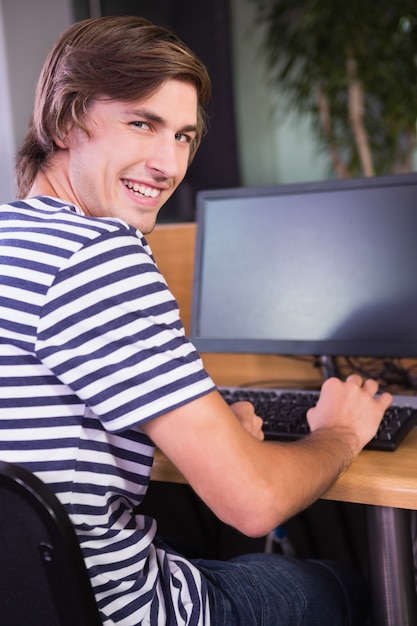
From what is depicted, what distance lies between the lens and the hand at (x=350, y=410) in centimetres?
111

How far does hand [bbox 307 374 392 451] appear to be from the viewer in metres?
1.11

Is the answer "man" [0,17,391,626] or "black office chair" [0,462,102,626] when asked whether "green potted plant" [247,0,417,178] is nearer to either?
"man" [0,17,391,626]

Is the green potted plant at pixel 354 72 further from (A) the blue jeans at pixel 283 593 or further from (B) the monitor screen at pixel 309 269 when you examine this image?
(A) the blue jeans at pixel 283 593

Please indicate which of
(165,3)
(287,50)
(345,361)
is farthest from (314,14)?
(345,361)

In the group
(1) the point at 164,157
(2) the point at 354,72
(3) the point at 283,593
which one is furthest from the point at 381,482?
(2) the point at 354,72

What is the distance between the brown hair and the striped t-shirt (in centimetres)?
14

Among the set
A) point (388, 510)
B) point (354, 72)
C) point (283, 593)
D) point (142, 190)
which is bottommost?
point (283, 593)

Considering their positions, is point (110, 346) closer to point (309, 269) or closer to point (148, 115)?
point (148, 115)

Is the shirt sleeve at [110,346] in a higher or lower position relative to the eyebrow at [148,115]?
lower

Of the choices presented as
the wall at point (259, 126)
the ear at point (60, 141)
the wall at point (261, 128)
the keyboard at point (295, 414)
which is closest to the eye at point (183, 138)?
the ear at point (60, 141)

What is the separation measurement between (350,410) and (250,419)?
0.15 m

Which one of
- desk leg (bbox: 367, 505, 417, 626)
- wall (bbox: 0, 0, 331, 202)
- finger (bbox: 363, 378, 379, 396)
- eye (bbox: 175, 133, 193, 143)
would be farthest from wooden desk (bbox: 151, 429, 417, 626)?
wall (bbox: 0, 0, 331, 202)

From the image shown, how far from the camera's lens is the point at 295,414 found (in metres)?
1.23

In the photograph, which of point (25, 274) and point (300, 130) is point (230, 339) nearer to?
point (25, 274)
